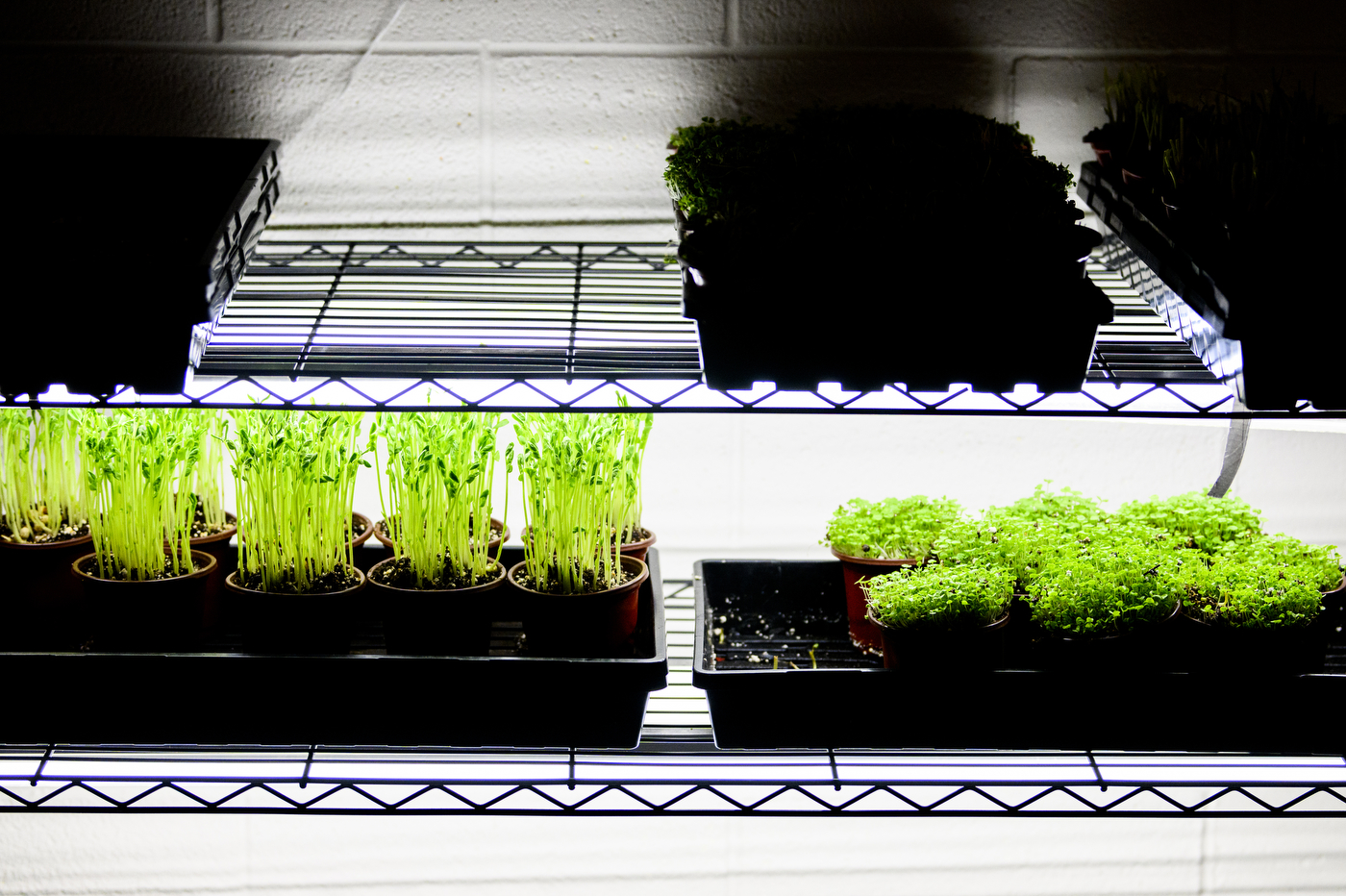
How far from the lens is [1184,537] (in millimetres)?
1318

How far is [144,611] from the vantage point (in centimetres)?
118

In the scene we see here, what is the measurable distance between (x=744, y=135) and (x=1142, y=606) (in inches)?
26.1

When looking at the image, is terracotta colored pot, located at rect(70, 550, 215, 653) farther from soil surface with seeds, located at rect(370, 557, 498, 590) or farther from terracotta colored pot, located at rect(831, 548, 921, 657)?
terracotta colored pot, located at rect(831, 548, 921, 657)

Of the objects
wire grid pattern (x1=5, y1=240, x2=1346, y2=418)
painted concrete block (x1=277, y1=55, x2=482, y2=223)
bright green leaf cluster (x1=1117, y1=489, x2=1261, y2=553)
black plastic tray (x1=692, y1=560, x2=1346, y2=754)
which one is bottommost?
black plastic tray (x1=692, y1=560, x2=1346, y2=754)

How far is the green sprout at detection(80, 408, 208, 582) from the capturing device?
1184 millimetres

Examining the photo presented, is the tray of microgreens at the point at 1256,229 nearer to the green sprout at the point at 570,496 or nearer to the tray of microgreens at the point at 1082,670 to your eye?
the tray of microgreens at the point at 1082,670

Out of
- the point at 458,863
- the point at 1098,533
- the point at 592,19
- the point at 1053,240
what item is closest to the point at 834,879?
the point at 458,863

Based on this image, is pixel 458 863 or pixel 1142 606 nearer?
pixel 1142 606

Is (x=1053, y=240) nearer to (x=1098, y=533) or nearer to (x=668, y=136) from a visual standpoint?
(x=1098, y=533)

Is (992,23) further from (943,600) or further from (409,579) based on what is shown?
(409,579)

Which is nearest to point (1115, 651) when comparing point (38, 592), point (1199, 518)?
point (1199, 518)

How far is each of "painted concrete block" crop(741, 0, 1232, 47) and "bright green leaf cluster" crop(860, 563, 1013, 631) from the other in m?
0.70

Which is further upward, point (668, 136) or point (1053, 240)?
point (668, 136)

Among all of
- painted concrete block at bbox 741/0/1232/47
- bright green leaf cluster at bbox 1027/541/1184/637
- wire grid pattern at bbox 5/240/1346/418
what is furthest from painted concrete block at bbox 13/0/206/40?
bright green leaf cluster at bbox 1027/541/1184/637
